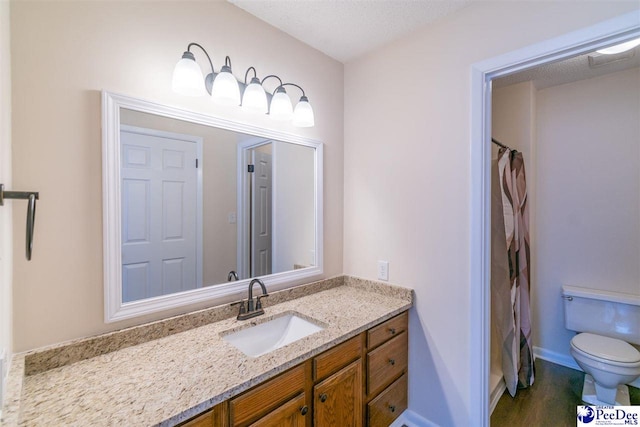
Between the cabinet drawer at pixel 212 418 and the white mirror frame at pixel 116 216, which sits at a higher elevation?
the white mirror frame at pixel 116 216

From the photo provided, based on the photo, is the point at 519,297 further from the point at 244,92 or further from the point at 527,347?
the point at 244,92

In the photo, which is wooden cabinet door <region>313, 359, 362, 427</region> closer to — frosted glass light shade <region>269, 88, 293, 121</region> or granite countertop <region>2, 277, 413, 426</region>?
granite countertop <region>2, 277, 413, 426</region>

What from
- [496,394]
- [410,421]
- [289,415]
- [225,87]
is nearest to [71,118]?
[225,87]

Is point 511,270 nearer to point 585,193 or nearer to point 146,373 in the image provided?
point 585,193

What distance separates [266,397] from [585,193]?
2858mm

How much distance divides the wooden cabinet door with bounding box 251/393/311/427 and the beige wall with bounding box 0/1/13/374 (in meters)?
0.79

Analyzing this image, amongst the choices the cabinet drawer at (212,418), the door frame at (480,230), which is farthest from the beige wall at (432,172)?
the cabinet drawer at (212,418)

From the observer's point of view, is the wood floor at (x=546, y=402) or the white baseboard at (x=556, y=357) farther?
the white baseboard at (x=556, y=357)

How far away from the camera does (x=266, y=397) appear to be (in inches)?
38.8

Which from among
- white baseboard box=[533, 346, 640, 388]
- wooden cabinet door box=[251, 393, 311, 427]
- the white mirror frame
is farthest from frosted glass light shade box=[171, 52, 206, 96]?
white baseboard box=[533, 346, 640, 388]

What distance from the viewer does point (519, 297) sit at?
2.14 meters

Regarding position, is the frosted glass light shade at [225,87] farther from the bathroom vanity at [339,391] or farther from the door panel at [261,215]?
the bathroom vanity at [339,391]

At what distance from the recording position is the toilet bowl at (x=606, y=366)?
178cm

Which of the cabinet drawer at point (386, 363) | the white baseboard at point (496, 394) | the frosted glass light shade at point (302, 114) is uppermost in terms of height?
the frosted glass light shade at point (302, 114)
